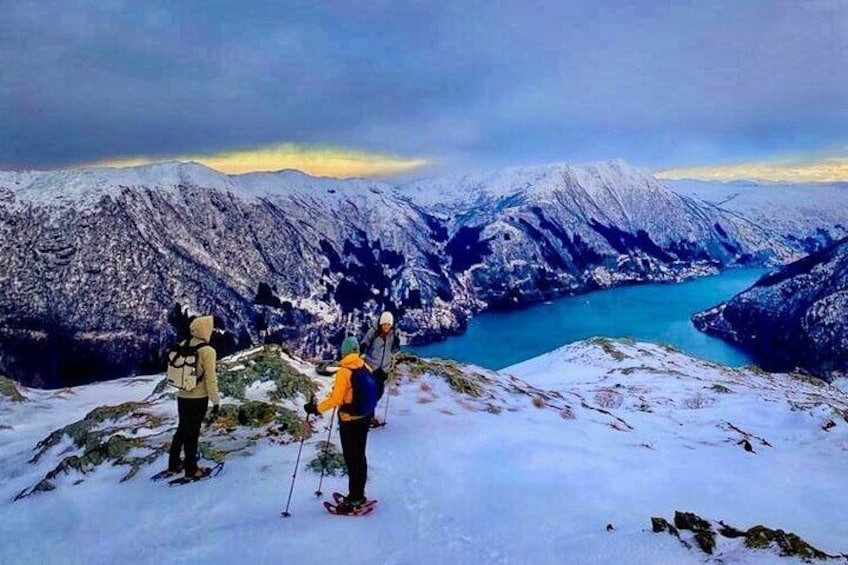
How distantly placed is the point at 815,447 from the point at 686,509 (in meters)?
13.6

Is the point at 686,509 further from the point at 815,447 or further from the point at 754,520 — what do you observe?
the point at 815,447

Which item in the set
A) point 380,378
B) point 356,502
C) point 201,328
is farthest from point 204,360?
point 380,378

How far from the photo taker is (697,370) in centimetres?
5441

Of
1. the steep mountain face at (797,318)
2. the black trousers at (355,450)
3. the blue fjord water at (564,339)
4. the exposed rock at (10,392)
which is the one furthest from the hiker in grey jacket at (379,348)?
the steep mountain face at (797,318)

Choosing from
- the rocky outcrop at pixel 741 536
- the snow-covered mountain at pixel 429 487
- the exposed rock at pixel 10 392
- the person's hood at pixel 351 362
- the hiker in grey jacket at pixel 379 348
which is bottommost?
the exposed rock at pixel 10 392

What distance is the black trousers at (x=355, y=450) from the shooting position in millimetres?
8906

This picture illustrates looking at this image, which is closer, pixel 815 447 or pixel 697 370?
pixel 815 447

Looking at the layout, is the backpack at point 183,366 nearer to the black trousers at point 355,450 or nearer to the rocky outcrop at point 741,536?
the black trousers at point 355,450

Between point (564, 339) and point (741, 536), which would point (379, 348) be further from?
point (564, 339)

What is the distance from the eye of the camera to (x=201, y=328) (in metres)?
10.1

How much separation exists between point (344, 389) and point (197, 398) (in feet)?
11.4

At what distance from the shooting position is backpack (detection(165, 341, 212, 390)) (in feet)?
32.7

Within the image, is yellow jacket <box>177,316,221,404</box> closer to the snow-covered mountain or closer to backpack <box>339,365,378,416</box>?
the snow-covered mountain

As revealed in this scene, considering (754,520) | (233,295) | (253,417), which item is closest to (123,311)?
(233,295)
